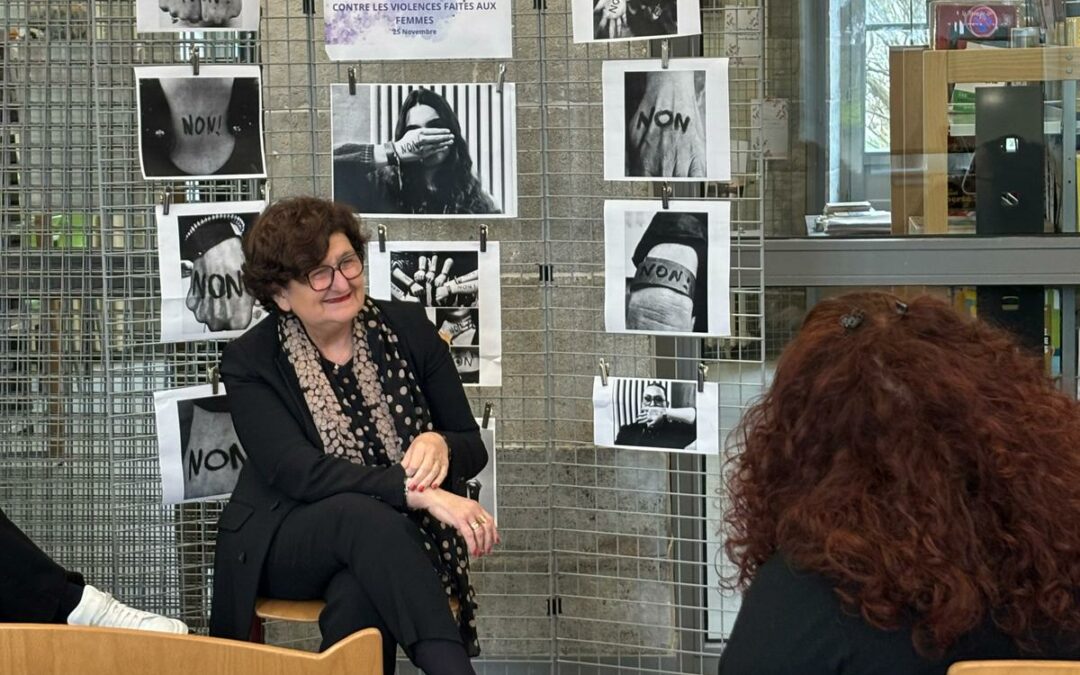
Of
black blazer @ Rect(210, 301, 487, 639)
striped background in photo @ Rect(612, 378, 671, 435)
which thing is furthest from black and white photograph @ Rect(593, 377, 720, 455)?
black blazer @ Rect(210, 301, 487, 639)

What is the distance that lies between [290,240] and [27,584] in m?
0.82

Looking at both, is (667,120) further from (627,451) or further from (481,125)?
(627,451)

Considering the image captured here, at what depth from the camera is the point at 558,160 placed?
3332 millimetres

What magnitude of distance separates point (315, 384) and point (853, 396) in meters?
1.62

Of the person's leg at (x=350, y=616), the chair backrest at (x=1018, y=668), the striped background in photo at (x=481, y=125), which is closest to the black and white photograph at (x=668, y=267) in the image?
the striped background in photo at (x=481, y=125)

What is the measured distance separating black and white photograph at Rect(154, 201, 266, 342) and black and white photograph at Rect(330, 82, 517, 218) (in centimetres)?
25

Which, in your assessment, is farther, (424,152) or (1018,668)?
(424,152)

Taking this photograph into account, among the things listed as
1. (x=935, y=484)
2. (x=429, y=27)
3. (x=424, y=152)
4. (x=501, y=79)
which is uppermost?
(x=429, y=27)

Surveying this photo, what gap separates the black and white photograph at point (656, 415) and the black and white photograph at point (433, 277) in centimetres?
38

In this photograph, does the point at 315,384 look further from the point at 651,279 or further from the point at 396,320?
the point at 651,279

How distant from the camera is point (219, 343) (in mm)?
3334

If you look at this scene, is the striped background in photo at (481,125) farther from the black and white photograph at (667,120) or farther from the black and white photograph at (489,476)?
the black and white photograph at (489,476)

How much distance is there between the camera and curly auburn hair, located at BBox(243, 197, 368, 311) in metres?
2.77

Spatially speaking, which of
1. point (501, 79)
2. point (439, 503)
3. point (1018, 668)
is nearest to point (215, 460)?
point (439, 503)
